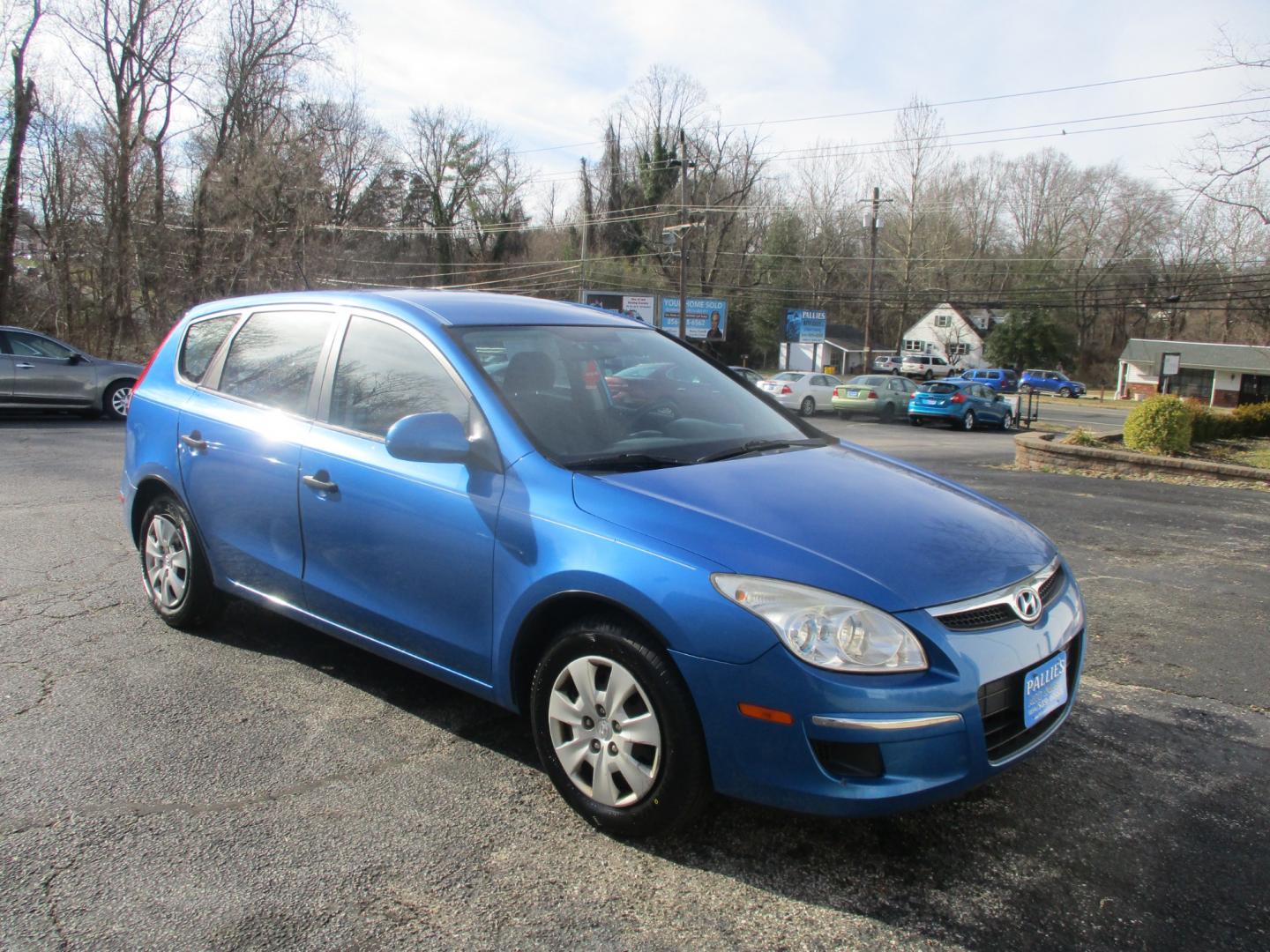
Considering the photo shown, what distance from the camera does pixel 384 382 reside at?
373cm

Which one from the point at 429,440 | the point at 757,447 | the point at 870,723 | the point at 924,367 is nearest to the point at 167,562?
the point at 429,440

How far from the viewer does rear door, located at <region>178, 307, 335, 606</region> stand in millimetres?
3936

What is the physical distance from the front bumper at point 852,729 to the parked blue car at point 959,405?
92.8 ft

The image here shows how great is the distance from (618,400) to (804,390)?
95.7ft

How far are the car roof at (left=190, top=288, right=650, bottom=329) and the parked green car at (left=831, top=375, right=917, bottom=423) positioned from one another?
2816 centimetres

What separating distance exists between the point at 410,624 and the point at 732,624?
1.41 metres

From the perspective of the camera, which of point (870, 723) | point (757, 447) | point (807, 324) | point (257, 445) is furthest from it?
point (807, 324)

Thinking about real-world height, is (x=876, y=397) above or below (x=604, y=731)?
below

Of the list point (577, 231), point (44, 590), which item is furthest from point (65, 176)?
point (577, 231)

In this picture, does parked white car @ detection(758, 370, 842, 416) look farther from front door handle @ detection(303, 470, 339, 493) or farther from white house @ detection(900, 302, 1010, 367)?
white house @ detection(900, 302, 1010, 367)

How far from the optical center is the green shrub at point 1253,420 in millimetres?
17297

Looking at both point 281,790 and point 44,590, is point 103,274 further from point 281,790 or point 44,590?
point 281,790

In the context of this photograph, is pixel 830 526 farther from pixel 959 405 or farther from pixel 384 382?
pixel 959 405

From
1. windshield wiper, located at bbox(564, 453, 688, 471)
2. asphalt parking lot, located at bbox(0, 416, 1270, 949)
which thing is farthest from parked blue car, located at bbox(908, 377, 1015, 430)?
windshield wiper, located at bbox(564, 453, 688, 471)
